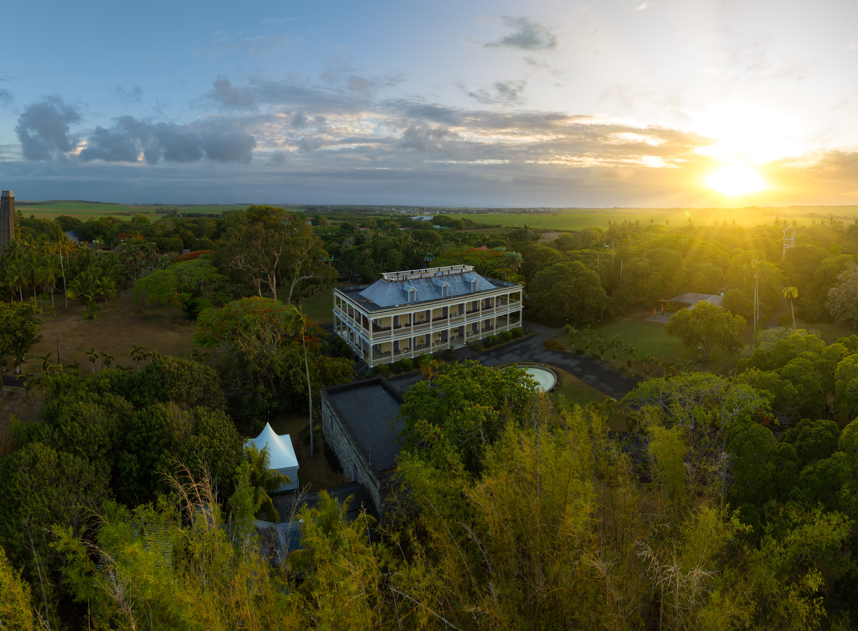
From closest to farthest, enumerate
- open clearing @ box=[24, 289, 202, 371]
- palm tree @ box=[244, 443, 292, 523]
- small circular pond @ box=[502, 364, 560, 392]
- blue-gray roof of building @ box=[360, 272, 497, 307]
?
palm tree @ box=[244, 443, 292, 523], small circular pond @ box=[502, 364, 560, 392], blue-gray roof of building @ box=[360, 272, 497, 307], open clearing @ box=[24, 289, 202, 371]

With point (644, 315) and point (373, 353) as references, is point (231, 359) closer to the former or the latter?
point (373, 353)

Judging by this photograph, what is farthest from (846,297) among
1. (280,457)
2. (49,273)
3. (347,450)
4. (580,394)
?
(49,273)

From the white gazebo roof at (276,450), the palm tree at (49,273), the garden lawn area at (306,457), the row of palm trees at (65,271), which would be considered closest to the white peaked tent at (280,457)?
the white gazebo roof at (276,450)

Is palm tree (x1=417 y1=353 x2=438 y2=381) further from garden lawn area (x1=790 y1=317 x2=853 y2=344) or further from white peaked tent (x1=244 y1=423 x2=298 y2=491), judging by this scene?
garden lawn area (x1=790 y1=317 x2=853 y2=344)

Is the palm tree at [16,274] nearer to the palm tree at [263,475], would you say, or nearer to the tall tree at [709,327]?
the palm tree at [263,475]

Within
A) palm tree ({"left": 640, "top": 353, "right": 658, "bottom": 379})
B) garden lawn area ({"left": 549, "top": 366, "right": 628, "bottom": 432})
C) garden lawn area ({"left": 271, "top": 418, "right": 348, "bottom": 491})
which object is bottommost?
garden lawn area ({"left": 271, "top": 418, "right": 348, "bottom": 491})

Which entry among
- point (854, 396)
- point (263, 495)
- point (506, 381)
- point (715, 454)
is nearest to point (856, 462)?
point (715, 454)

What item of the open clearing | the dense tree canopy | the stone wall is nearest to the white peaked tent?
the stone wall
